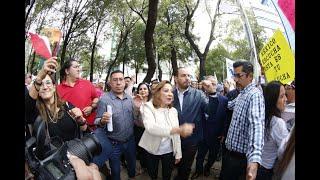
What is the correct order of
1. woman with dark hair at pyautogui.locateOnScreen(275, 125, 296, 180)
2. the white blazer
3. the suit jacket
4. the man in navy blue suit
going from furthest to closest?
1. the man in navy blue suit
2. the suit jacket
3. the white blazer
4. woman with dark hair at pyautogui.locateOnScreen(275, 125, 296, 180)

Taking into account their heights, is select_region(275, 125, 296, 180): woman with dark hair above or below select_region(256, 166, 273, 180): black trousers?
above

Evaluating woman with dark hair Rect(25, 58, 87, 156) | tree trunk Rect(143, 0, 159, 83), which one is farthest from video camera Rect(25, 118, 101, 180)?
tree trunk Rect(143, 0, 159, 83)

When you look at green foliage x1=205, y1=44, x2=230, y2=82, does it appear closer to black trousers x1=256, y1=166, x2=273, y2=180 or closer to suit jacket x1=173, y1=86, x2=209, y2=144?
suit jacket x1=173, y1=86, x2=209, y2=144

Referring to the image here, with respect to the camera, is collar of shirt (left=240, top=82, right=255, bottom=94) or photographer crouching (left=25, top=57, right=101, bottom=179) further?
collar of shirt (left=240, top=82, right=255, bottom=94)

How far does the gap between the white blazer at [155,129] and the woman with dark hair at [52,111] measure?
2.48 feet

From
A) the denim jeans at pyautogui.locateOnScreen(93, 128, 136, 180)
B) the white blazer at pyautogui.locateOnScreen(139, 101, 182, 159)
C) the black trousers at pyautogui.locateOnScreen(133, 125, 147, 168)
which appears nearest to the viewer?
the white blazer at pyautogui.locateOnScreen(139, 101, 182, 159)

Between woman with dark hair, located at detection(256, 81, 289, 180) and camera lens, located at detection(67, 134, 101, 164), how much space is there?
1449mm

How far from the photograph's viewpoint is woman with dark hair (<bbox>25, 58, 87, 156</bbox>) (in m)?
2.94

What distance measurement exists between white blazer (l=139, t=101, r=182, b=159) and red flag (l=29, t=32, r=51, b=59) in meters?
1.62

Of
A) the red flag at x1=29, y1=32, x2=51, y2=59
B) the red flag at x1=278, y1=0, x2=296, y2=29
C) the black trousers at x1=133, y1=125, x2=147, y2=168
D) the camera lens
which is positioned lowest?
the black trousers at x1=133, y1=125, x2=147, y2=168

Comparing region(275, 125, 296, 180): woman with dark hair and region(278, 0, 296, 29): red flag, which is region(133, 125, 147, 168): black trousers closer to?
region(278, 0, 296, 29): red flag

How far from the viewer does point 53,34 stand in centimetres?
292

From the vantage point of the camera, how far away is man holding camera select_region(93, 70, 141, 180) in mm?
4395
